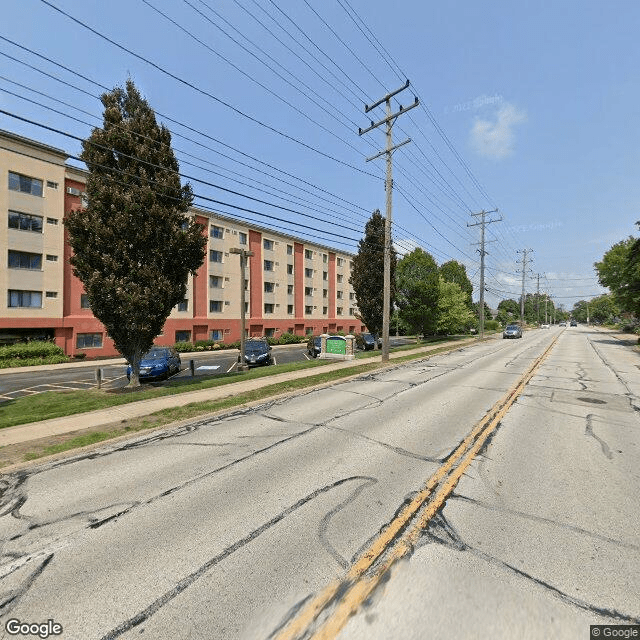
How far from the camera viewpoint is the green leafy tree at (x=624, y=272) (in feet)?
94.2

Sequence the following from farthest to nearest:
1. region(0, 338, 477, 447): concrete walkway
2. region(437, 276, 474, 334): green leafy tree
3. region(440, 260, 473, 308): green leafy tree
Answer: region(440, 260, 473, 308): green leafy tree, region(437, 276, 474, 334): green leafy tree, region(0, 338, 477, 447): concrete walkway

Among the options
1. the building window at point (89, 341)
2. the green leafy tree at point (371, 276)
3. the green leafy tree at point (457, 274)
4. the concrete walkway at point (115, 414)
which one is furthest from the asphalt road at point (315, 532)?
the green leafy tree at point (457, 274)

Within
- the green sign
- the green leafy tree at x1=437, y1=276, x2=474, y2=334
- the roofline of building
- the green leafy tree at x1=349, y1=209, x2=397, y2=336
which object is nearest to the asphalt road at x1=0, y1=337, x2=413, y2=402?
the green sign

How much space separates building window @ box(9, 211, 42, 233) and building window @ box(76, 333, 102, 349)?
28.0 ft

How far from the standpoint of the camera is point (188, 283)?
35.2 metres

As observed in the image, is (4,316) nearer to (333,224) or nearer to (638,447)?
(333,224)

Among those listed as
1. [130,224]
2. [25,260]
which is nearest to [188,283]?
[25,260]

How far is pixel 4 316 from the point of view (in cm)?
2348

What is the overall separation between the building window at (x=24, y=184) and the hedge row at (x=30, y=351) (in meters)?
11.3

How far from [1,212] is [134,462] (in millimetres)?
28331

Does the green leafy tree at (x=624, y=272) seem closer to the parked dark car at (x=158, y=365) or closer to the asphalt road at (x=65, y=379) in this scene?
the asphalt road at (x=65, y=379)

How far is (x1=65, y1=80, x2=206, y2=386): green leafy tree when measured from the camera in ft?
36.5

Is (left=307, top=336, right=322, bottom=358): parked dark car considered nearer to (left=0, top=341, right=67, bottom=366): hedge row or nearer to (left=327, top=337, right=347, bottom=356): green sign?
(left=327, top=337, right=347, bottom=356): green sign

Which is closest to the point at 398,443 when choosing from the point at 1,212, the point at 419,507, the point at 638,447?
the point at 419,507
